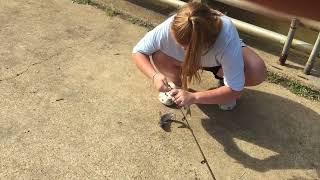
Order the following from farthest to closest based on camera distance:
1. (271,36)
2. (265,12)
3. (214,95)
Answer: (265,12), (271,36), (214,95)

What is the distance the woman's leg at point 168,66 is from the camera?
309cm

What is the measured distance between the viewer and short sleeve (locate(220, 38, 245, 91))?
2.79m

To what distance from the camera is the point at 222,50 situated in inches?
109

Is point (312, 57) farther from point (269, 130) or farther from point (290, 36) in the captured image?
point (269, 130)

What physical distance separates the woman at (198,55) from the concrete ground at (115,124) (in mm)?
260

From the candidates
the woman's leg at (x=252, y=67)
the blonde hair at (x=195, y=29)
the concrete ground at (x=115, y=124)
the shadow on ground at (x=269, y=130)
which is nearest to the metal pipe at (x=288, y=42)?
the concrete ground at (x=115, y=124)

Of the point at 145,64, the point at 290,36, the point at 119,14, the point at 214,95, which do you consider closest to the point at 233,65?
the point at 214,95

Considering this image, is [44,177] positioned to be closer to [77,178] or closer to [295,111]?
[77,178]

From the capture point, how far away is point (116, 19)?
4223 mm

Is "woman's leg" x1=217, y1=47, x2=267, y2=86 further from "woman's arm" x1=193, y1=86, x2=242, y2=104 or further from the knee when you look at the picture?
"woman's arm" x1=193, y1=86, x2=242, y2=104

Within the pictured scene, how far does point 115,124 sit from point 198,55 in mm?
780

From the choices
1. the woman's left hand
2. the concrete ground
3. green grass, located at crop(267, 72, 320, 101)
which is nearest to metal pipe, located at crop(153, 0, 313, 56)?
green grass, located at crop(267, 72, 320, 101)

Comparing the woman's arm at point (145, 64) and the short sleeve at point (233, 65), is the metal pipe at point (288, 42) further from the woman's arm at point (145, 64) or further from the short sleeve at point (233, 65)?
the woman's arm at point (145, 64)

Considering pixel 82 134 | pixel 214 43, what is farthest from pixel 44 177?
pixel 214 43
